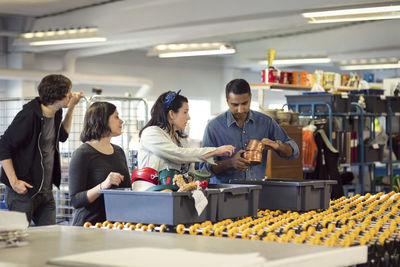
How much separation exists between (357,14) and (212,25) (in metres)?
2.88

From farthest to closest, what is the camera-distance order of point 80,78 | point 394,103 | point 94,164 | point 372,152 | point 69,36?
point 80,78, point 69,36, point 394,103, point 372,152, point 94,164

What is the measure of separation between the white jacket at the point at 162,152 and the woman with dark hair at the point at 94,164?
10.6 inches

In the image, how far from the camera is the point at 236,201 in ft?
10.1

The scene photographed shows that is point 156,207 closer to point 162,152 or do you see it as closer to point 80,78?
point 162,152

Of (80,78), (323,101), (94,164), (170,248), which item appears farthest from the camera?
(80,78)

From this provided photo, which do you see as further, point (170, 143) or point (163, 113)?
point (163, 113)

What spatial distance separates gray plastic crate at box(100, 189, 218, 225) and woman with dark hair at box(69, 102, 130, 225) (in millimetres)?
645

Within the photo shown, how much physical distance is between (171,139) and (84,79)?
11368 mm

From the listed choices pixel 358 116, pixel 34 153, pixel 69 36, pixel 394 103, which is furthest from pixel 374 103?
pixel 34 153

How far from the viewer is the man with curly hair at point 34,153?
4.29m

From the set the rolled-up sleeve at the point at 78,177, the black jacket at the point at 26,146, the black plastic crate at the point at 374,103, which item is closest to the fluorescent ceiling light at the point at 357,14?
the black plastic crate at the point at 374,103

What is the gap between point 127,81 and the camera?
15.5m

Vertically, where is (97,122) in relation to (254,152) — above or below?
above

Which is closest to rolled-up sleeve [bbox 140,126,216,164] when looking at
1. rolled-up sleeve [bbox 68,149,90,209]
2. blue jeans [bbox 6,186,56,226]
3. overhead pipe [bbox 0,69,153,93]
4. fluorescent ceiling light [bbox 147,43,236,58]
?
rolled-up sleeve [bbox 68,149,90,209]
